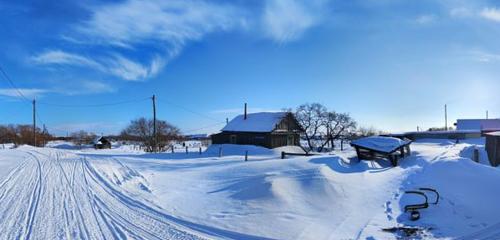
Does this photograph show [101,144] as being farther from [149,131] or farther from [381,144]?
[381,144]

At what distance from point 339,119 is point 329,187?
2011 inches

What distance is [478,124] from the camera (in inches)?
2884

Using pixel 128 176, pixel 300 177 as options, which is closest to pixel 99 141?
pixel 128 176

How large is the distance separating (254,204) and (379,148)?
1169cm

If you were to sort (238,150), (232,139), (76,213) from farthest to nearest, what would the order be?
(232,139)
(238,150)
(76,213)

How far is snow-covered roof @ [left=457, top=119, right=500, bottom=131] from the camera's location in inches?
2717

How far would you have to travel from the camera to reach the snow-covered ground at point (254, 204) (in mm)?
8328

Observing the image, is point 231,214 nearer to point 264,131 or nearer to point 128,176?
point 128,176

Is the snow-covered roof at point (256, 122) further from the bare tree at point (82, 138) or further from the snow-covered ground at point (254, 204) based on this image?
the bare tree at point (82, 138)

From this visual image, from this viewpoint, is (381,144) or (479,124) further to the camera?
(479,124)

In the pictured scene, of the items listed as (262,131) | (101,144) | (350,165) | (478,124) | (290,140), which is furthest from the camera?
(101,144)

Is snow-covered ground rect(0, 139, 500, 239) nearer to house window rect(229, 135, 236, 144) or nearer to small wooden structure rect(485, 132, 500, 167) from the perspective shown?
small wooden structure rect(485, 132, 500, 167)

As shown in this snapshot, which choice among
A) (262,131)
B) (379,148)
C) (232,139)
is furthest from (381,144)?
(232,139)

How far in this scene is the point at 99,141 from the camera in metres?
88.7
